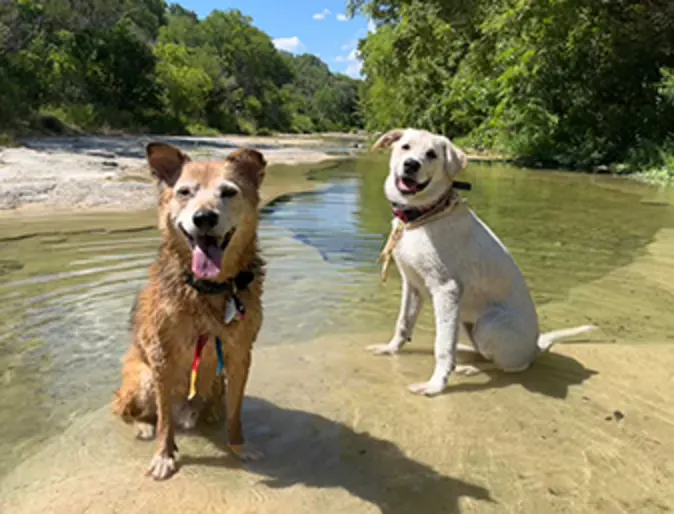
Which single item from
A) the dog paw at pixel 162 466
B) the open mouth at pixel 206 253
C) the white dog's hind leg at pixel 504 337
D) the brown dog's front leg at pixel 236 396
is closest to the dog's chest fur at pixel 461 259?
the white dog's hind leg at pixel 504 337

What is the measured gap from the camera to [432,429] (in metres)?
3.71

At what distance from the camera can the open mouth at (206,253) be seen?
286 cm

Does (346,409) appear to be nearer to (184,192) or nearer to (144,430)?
(144,430)

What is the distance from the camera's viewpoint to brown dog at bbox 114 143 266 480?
9.70 feet

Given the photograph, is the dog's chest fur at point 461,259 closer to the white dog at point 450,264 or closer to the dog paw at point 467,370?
the white dog at point 450,264

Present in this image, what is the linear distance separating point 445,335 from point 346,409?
0.92 meters

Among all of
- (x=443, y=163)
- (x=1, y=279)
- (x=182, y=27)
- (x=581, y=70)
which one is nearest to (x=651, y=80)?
(x=581, y=70)

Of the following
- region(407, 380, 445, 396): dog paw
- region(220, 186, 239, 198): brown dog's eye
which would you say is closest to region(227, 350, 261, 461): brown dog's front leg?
region(220, 186, 239, 198): brown dog's eye

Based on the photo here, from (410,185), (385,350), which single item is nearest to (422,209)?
(410,185)

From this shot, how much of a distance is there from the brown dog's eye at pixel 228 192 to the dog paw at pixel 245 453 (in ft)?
5.03

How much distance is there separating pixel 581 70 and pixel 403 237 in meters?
24.0

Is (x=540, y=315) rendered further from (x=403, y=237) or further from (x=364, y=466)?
(x=364, y=466)

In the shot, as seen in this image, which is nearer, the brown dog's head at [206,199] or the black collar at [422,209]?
the brown dog's head at [206,199]

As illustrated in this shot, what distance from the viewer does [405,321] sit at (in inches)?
193
